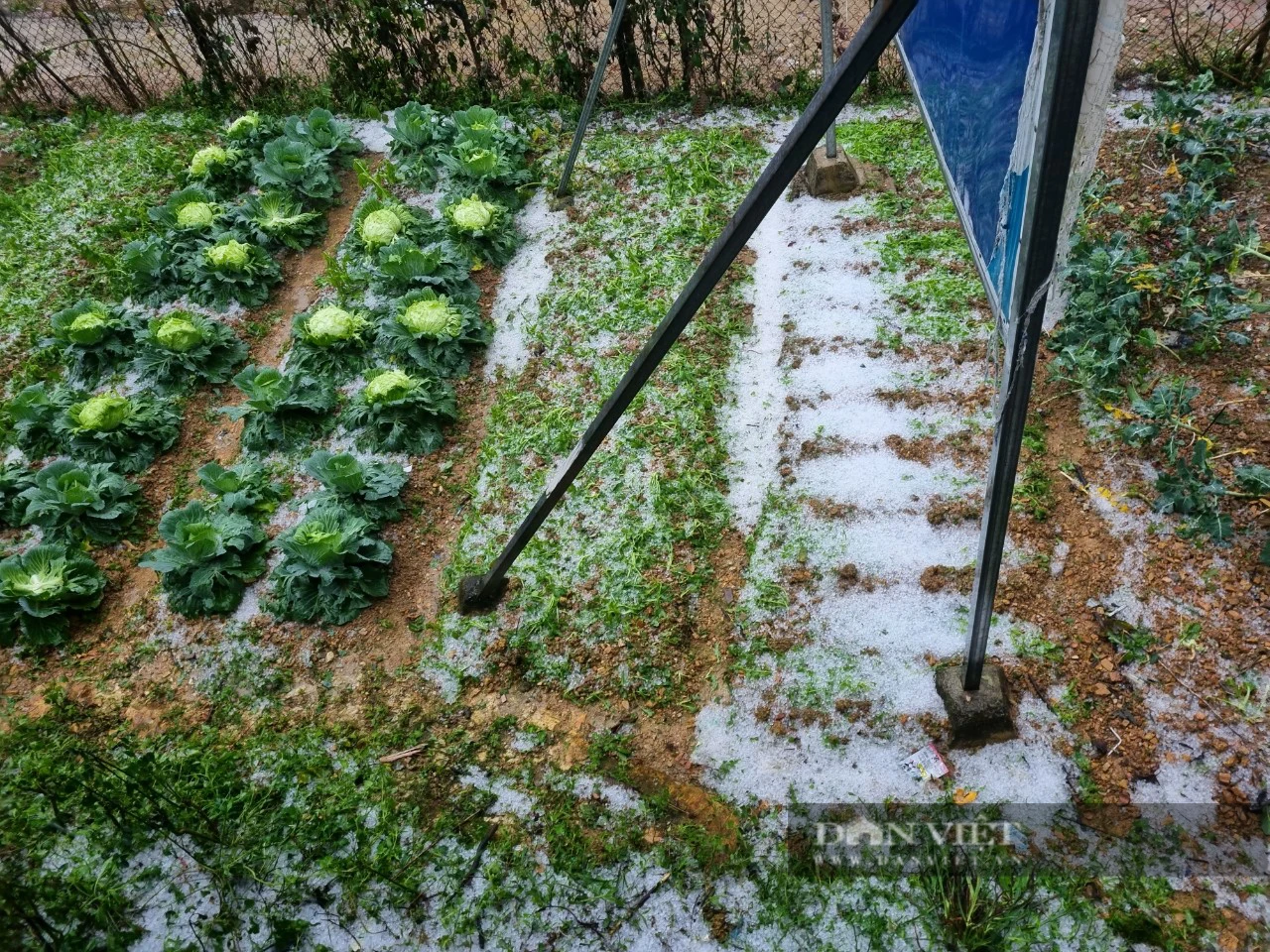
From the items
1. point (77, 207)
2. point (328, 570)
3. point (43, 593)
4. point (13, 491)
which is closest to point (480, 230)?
point (328, 570)

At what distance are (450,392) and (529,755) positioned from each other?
74.4 inches

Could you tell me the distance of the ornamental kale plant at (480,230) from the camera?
4.59m

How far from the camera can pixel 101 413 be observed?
12.4 ft

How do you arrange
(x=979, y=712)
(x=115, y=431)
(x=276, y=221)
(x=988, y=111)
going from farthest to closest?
(x=276, y=221) < (x=115, y=431) < (x=979, y=712) < (x=988, y=111)

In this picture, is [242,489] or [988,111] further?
[242,489]

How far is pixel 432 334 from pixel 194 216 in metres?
2.09

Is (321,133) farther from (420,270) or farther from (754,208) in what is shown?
(754,208)

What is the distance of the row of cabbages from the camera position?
3.26 metres

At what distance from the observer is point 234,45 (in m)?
6.78

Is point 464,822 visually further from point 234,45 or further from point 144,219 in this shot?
point 234,45

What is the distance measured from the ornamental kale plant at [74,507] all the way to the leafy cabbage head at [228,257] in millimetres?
1498

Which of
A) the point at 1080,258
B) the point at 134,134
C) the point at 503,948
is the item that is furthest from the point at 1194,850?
the point at 134,134

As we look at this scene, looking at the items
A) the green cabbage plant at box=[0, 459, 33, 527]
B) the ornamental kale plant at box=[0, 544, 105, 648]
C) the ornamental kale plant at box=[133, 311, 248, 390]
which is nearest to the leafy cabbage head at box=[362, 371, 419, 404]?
the ornamental kale plant at box=[133, 311, 248, 390]

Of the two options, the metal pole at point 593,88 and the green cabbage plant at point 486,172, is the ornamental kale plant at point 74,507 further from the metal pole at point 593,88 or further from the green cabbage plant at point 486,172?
the metal pole at point 593,88
